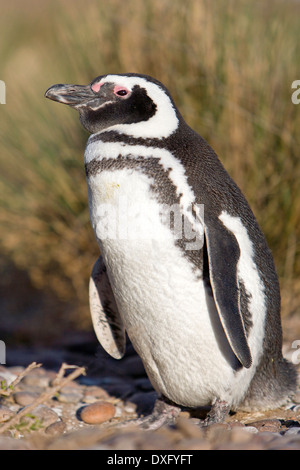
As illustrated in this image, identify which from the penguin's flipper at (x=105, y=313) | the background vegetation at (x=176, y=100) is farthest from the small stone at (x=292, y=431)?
the background vegetation at (x=176, y=100)

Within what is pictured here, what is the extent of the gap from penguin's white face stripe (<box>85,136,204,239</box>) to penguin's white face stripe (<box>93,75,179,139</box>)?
0.06 meters

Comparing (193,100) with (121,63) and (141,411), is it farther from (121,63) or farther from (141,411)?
(141,411)

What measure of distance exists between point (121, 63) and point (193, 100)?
53 cm

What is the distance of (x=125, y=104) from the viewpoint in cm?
202

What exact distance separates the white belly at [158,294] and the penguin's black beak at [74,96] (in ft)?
0.89

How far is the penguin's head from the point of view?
2006mm

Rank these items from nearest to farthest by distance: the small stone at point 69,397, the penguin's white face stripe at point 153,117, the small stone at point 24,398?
the penguin's white face stripe at point 153,117 → the small stone at point 24,398 → the small stone at point 69,397

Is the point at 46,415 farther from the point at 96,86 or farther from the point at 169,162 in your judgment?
the point at 96,86

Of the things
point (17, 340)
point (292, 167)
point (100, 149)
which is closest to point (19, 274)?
point (17, 340)

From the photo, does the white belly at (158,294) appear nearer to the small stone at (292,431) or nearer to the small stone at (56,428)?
the small stone at (292,431)

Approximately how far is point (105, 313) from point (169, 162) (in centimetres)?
73

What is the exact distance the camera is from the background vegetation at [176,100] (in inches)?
129

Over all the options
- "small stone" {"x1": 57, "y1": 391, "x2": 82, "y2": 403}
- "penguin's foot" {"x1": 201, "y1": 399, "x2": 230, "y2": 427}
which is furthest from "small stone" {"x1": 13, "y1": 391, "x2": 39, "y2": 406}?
"penguin's foot" {"x1": 201, "y1": 399, "x2": 230, "y2": 427}

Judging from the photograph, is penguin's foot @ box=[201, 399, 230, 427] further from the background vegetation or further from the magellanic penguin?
the background vegetation
